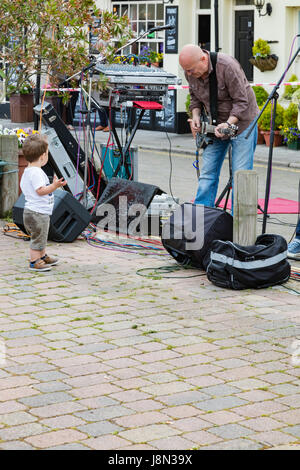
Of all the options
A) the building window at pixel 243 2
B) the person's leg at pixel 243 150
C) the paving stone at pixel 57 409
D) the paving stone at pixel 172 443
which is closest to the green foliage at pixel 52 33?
the person's leg at pixel 243 150

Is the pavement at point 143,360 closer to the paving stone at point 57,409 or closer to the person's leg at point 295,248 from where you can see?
the paving stone at point 57,409

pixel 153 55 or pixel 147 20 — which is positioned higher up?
pixel 147 20

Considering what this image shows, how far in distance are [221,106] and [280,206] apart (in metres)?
3.10

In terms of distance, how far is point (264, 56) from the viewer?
17.5m

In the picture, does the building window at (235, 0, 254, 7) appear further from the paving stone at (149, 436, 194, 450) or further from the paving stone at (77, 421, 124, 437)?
the paving stone at (149, 436, 194, 450)

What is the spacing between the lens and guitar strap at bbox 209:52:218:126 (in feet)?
25.3

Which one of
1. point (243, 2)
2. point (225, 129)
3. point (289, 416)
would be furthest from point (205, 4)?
point (289, 416)

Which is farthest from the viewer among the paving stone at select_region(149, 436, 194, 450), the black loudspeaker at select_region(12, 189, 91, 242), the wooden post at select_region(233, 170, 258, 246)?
the black loudspeaker at select_region(12, 189, 91, 242)

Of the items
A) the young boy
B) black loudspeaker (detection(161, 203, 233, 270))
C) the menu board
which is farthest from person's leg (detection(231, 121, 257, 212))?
the menu board

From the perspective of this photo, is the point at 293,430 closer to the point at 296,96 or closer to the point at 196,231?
the point at 196,231

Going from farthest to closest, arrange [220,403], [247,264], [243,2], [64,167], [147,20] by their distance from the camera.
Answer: [147,20]
[243,2]
[64,167]
[247,264]
[220,403]

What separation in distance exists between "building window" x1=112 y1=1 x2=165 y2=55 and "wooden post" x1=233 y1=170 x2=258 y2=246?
1411 cm

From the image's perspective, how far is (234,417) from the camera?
4363 mm
